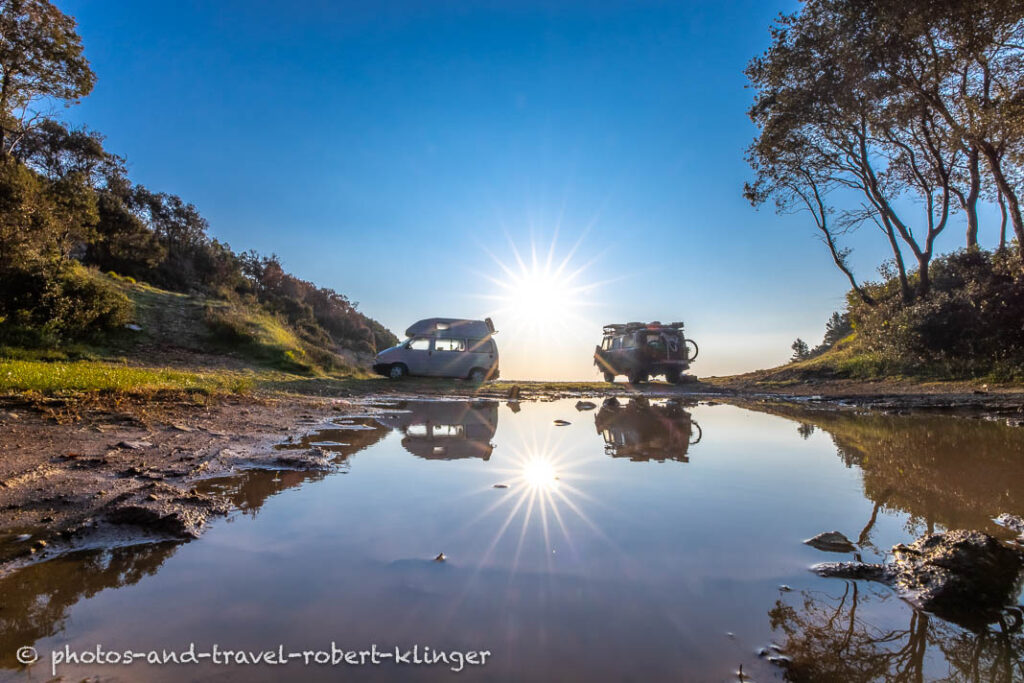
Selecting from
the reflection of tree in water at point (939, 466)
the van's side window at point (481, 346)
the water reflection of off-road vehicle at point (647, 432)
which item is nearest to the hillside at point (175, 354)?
the van's side window at point (481, 346)

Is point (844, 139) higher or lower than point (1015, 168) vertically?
higher

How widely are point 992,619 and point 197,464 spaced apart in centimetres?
507

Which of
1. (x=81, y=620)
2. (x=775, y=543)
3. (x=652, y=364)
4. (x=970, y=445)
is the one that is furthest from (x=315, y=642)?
(x=652, y=364)

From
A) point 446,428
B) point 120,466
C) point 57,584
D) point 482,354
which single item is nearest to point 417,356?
point 482,354

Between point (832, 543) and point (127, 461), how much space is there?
516cm

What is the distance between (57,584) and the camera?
2.11 m

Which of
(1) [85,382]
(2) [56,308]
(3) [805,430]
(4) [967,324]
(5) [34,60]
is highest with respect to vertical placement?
(5) [34,60]

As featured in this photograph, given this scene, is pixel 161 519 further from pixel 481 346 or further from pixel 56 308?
pixel 481 346

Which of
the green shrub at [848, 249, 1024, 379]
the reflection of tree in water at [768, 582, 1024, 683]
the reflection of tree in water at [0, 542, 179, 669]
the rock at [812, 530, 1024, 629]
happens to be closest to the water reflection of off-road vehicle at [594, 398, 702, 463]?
the rock at [812, 530, 1024, 629]

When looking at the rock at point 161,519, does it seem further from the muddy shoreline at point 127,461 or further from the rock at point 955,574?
the rock at point 955,574

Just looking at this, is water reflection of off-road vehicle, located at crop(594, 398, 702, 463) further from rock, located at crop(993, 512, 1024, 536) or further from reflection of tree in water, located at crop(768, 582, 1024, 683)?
reflection of tree in water, located at crop(768, 582, 1024, 683)

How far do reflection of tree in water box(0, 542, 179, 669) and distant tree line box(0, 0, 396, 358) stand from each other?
13844mm

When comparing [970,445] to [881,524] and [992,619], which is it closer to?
[881,524]

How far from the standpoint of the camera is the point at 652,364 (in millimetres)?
20781
